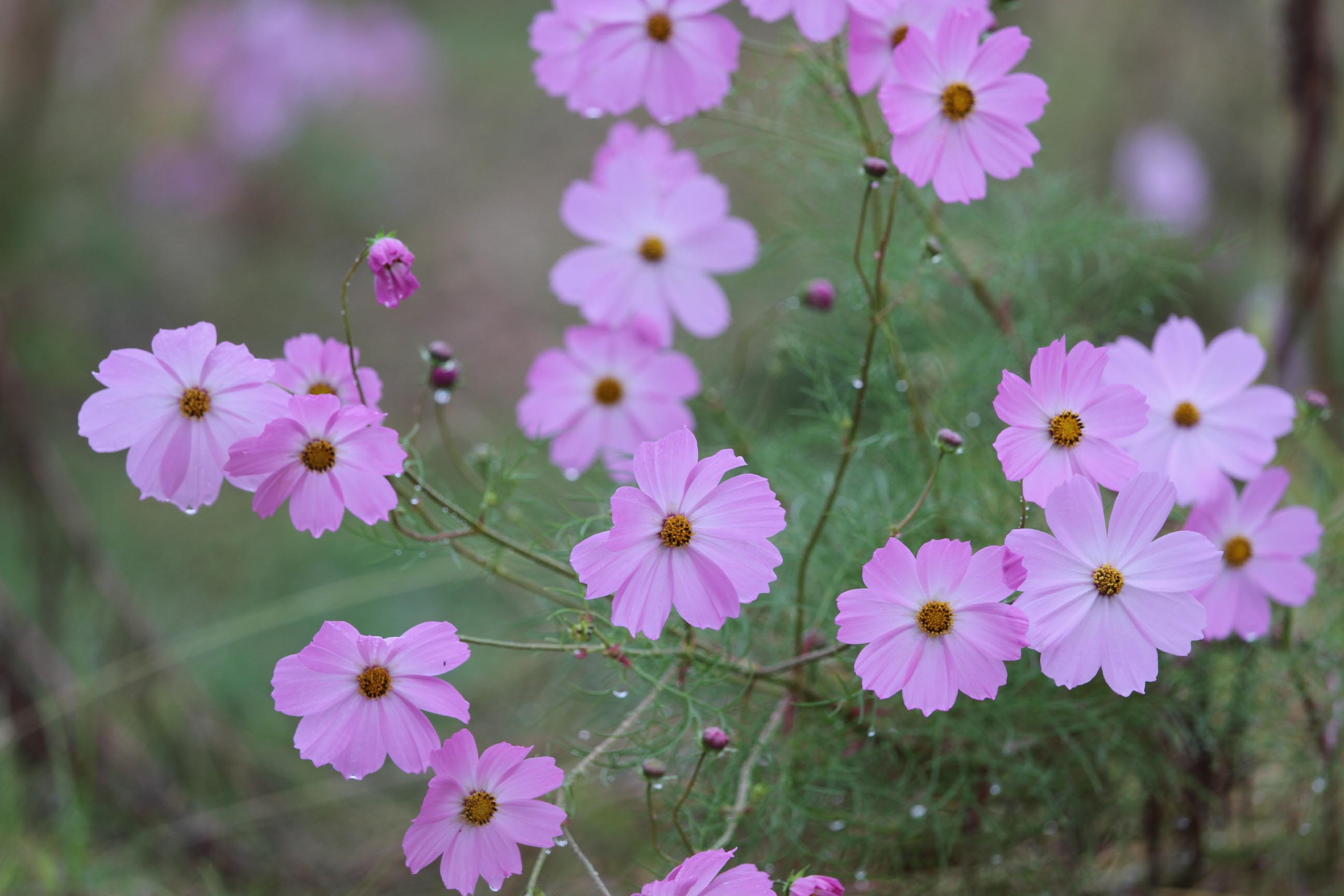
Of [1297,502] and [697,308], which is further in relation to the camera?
[1297,502]

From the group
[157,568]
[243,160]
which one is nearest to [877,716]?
[157,568]

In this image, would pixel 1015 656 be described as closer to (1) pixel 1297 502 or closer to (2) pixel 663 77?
(2) pixel 663 77

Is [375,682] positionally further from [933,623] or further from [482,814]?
[933,623]

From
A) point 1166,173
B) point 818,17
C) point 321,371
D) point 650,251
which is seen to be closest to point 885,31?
point 818,17

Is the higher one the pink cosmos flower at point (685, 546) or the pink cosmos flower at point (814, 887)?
the pink cosmos flower at point (685, 546)

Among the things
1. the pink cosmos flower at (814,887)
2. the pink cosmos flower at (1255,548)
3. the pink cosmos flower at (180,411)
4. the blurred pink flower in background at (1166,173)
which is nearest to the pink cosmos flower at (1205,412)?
the pink cosmos flower at (1255,548)

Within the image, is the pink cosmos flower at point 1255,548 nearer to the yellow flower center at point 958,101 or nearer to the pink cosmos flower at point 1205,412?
the pink cosmos flower at point 1205,412

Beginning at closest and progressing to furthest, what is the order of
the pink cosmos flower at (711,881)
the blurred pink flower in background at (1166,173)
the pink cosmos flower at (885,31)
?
the pink cosmos flower at (711,881)
the pink cosmos flower at (885,31)
the blurred pink flower in background at (1166,173)
